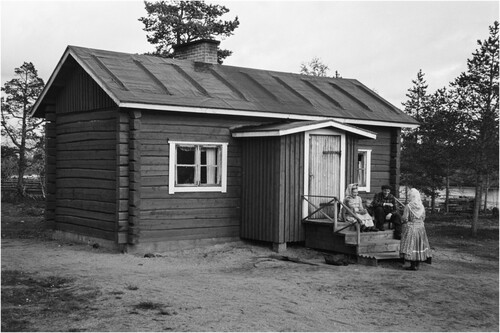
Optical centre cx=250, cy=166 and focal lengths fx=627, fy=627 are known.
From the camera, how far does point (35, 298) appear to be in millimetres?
9453

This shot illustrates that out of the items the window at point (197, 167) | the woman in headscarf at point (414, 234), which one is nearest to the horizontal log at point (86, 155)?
the window at point (197, 167)

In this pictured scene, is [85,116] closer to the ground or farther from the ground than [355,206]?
farther from the ground

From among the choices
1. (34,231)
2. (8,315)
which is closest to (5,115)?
(34,231)

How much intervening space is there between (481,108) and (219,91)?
12345 mm

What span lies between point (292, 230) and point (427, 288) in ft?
15.5

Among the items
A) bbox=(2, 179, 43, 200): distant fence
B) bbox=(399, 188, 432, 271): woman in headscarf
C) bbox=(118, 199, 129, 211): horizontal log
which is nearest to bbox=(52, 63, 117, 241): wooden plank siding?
bbox=(118, 199, 129, 211): horizontal log

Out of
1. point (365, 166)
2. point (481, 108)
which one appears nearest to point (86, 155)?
point (365, 166)

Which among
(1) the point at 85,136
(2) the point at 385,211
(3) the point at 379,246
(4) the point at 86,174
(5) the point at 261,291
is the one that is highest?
(1) the point at 85,136

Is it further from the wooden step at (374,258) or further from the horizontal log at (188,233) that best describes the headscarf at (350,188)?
the horizontal log at (188,233)

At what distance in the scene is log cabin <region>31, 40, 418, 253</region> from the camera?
47.6 ft

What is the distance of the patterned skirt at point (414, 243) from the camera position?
516 inches

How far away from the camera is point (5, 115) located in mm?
36094

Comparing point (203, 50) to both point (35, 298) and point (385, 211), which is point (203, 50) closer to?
point (385, 211)

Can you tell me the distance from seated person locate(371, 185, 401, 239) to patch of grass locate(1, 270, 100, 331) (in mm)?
7464
